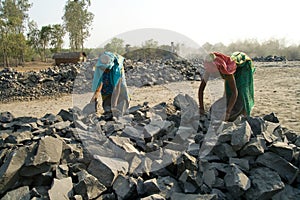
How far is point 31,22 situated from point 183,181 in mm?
37562

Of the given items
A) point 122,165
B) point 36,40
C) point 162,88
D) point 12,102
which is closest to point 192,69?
point 162,88

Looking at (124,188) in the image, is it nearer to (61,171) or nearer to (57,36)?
(61,171)

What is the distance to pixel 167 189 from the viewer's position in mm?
2406

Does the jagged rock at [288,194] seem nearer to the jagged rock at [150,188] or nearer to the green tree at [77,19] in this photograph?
the jagged rock at [150,188]

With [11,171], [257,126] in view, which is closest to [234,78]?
[257,126]

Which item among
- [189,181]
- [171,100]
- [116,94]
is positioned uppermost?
[116,94]

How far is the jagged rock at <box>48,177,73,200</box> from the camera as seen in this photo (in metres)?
2.18

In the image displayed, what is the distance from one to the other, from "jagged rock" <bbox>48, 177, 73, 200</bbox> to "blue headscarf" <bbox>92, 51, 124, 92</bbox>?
2.19 meters

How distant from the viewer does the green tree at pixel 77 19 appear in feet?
89.7

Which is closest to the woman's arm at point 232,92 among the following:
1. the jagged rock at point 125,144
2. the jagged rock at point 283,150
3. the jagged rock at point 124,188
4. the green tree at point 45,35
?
the jagged rock at point 283,150

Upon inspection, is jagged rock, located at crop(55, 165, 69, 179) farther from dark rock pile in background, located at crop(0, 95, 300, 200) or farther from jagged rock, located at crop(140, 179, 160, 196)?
A: jagged rock, located at crop(140, 179, 160, 196)

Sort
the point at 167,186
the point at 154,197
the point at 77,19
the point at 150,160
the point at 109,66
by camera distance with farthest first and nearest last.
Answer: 1. the point at 77,19
2. the point at 109,66
3. the point at 150,160
4. the point at 167,186
5. the point at 154,197

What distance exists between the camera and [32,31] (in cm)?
3516

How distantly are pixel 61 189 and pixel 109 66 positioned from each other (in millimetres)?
2337
